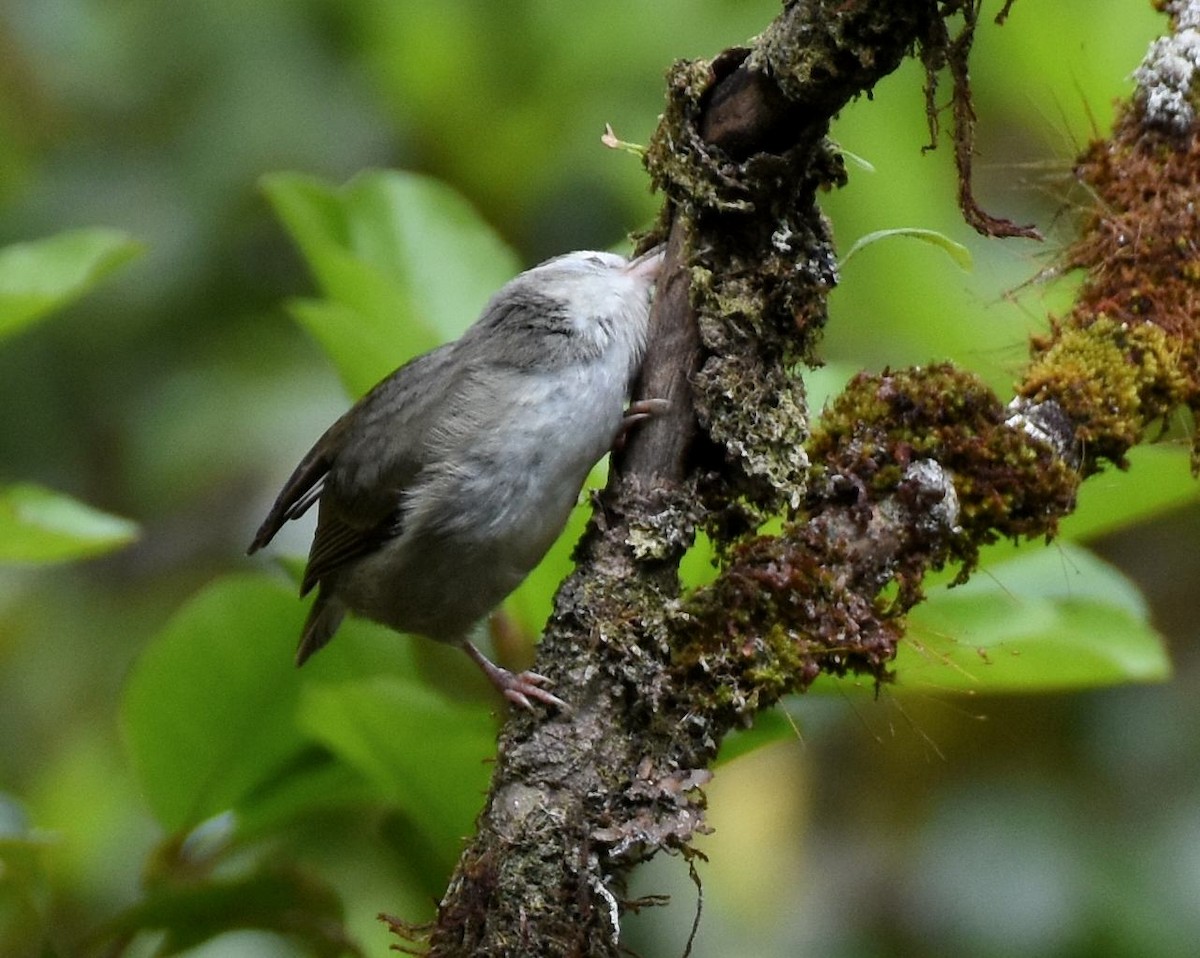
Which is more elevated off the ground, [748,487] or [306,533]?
[306,533]

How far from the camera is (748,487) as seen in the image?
6.65 feet

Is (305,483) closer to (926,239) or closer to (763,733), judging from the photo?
(763,733)

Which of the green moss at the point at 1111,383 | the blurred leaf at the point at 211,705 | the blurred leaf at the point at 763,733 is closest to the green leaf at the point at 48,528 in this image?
the blurred leaf at the point at 211,705

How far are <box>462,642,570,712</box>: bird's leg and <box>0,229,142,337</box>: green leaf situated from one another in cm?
97

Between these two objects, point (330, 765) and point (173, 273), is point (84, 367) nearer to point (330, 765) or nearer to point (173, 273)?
point (173, 273)

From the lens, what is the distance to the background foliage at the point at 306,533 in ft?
8.30

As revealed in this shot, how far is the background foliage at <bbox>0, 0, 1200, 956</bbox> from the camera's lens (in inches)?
99.7

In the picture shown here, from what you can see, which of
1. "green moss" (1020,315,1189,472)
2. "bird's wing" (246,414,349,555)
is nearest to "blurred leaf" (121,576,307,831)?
"bird's wing" (246,414,349,555)

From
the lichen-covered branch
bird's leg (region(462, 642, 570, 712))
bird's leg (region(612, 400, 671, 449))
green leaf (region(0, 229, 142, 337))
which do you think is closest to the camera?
the lichen-covered branch

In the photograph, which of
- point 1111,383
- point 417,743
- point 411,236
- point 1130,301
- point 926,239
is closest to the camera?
point 926,239

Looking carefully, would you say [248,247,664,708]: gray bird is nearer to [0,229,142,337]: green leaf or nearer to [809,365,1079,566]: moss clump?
[809,365,1079,566]: moss clump

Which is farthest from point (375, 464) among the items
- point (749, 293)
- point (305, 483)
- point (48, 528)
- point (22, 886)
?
point (749, 293)

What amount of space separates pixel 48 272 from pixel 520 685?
1207 mm

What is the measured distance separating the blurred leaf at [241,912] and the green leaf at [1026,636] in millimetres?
1033
